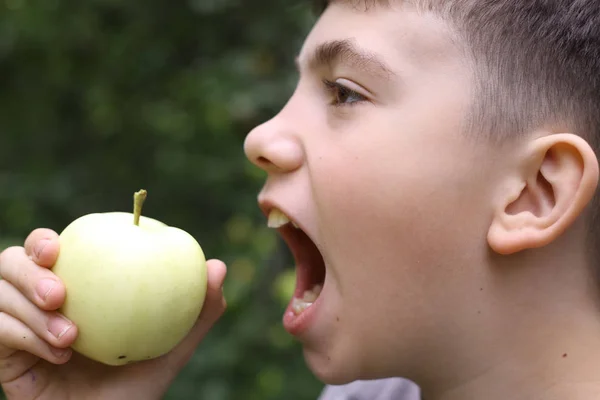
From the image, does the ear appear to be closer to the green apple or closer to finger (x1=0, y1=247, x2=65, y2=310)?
the green apple

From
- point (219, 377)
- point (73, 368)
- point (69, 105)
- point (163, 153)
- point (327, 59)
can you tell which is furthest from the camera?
point (69, 105)

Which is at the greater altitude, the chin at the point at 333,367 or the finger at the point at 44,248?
the chin at the point at 333,367

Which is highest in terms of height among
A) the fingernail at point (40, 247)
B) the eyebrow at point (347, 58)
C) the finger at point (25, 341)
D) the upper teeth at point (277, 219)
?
the eyebrow at point (347, 58)

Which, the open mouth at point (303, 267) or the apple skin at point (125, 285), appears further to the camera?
the open mouth at point (303, 267)

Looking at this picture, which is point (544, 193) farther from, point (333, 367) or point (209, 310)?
point (209, 310)

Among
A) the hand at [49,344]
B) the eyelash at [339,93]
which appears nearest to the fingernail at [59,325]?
the hand at [49,344]

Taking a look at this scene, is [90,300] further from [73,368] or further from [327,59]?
[327,59]

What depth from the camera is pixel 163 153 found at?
237 centimetres

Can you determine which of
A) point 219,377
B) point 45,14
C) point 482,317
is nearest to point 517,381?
point 482,317

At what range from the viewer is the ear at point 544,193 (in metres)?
1.09

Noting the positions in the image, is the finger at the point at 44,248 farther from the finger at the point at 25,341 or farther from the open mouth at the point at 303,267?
the open mouth at the point at 303,267

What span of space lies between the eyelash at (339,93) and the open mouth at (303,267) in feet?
0.76

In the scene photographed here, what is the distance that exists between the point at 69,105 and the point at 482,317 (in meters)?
2.03

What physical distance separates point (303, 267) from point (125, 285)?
1.28 ft
